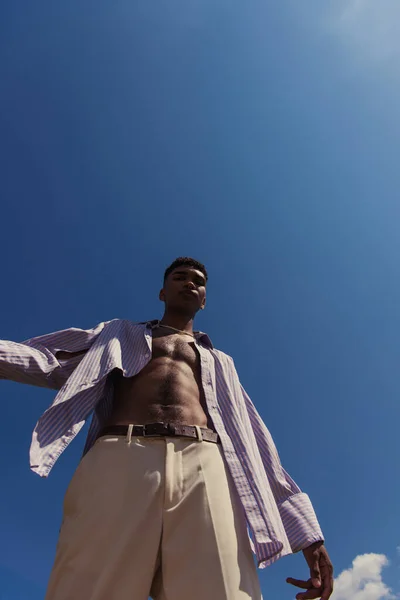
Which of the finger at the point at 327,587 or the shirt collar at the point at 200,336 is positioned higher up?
the shirt collar at the point at 200,336

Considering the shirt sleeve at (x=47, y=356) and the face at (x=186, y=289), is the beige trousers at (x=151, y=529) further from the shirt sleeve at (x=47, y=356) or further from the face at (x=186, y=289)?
the face at (x=186, y=289)

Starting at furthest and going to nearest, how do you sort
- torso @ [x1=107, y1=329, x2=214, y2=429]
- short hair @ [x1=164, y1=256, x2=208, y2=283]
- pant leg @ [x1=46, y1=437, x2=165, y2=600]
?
short hair @ [x1=164, y1=256, x2=208, y2=283]
torso @ [x1=107, y1=329, x2=214, y2=429]
pant leg @ [x1=46, y1=437, x2=165, y2=600]

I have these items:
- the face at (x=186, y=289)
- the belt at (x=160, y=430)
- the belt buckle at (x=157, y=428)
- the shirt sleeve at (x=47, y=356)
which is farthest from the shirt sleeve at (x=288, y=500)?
the shirt sleeve at (x=47, y=356)

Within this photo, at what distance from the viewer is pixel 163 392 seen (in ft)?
10.3

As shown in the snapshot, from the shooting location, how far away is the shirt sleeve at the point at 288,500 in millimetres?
2895

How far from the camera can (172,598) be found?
2191 millimetres

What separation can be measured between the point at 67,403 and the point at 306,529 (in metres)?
1.89

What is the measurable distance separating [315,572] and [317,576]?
26mm

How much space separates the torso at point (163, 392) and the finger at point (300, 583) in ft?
3.70

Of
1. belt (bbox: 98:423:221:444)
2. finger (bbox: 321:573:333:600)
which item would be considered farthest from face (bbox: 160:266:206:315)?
finger (bbox: 321:573:333:600)

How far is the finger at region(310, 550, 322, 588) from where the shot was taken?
2.81 metres

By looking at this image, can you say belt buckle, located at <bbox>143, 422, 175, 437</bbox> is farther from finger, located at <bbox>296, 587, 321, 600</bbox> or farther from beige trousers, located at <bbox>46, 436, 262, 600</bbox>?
finger, located at <bbox>296, 587, 321, 600</bbox>

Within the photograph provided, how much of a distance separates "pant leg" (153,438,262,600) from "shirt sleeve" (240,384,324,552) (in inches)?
18.3

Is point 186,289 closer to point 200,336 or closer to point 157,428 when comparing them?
point 200,336
